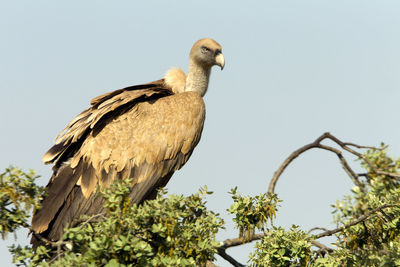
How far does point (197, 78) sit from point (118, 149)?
7.51ft

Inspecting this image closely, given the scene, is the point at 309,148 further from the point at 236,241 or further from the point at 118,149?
the point at 118,149

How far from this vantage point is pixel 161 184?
8.93 meters

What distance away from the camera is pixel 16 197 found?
225 inches

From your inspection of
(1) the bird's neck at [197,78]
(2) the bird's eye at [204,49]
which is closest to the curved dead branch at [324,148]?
(1) the bird's neck at [197,78]

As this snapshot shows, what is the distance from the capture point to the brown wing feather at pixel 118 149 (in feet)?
26.9

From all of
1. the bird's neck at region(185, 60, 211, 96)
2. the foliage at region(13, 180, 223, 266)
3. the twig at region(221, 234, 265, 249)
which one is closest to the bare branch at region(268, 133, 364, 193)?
the twig at region(221, 234, 265, 249)

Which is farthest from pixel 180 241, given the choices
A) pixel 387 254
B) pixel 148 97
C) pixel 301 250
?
pixel 148 97

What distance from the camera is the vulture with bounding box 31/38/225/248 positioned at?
8.18 metres

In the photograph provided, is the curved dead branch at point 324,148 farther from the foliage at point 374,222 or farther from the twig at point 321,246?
the twig at point 321,246

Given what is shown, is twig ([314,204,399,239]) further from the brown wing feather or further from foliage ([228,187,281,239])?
the brown wing feather

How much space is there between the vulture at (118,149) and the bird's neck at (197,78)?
0.75 meters

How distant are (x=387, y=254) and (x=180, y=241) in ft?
8.45

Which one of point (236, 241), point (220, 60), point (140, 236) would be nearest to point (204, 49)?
point (220, 60)

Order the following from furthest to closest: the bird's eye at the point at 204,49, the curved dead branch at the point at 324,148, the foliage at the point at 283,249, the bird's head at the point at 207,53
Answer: the bird's eye at the point at 204,49
the bird's head at the point at 207,53
the curved dead branch at the point at 324,148
the foliage at the point at 283,249
